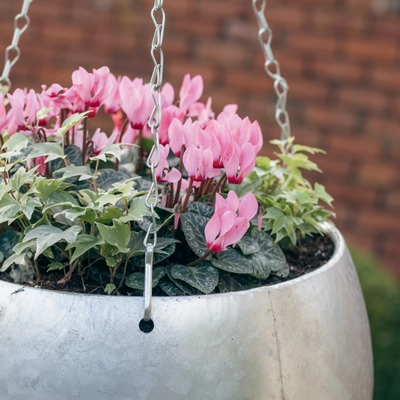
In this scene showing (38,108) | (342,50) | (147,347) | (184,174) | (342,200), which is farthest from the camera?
(342,200)

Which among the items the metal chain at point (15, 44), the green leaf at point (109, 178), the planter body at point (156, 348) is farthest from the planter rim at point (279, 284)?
the metal chain at point (15, 44)

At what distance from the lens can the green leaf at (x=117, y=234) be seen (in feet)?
2.68

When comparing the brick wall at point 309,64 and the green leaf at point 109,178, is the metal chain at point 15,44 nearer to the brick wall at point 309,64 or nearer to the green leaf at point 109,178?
the green leaf at point 109,178

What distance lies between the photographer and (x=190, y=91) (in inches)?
45.5

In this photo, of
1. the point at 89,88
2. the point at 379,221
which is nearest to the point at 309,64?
the point at 379,221

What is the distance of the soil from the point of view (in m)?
0.89

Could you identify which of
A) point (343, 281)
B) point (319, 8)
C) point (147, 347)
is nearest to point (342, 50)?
point (319, 8)

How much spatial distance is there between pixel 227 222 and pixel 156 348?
174 millimetres

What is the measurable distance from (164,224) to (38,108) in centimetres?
28

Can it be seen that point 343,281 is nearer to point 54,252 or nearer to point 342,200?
point 54,252

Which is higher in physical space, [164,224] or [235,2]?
[235,2]

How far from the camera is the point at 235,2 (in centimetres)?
289

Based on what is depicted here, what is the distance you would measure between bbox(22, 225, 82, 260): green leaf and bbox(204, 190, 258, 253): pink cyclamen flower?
6.3 inches

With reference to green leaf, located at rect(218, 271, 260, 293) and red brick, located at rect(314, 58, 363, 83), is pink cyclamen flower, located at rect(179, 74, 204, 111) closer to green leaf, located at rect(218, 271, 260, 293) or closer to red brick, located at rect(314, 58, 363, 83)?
green leaf, located at rect(218, 271, 260, 293)
